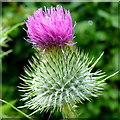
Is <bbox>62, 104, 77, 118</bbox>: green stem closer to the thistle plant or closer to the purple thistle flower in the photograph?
the thistle plant

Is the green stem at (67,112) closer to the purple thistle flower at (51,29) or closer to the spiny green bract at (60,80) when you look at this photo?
the spiny green bract at (60,80)

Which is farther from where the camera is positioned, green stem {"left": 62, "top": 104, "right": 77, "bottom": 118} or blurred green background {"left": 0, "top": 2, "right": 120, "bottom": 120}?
blurred green background {"left": 0, "top": 2, "right": 120, "bottom": 120}

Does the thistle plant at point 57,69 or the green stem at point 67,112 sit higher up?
the thistle plant at point 57,69

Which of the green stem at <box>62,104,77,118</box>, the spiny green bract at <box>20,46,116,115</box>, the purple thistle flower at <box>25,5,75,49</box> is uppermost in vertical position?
the purple thistle flower at <box>25,5,75,49</box>

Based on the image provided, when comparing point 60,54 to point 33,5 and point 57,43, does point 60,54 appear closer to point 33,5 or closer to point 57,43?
point 57,43

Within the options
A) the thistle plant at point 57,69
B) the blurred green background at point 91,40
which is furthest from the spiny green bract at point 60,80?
the blurred green background at point 91,40

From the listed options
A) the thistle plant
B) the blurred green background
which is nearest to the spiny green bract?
the thistle plant
